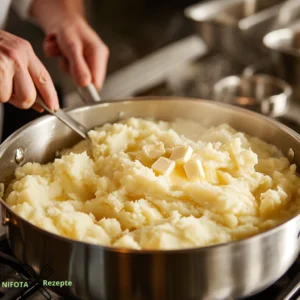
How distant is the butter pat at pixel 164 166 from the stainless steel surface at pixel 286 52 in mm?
1046

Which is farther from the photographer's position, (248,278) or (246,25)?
(246,25)

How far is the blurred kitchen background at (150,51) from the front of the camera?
228 cm

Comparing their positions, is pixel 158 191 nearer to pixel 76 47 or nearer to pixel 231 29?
pixel 76 47

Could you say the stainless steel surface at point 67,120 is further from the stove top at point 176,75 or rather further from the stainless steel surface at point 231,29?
the stainless steel surface at point 231,29

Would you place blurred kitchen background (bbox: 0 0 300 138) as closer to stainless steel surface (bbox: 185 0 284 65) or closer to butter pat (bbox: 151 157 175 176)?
stainless steel surface (bbox: 185 0 284 65)

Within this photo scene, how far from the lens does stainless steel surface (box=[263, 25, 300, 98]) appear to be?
2.02 meters

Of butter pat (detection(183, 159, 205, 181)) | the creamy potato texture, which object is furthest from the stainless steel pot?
butter pat (detection(183, 159, 205, 181))

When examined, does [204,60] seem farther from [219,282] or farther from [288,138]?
[219,282]

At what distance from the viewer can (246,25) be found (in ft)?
7.36

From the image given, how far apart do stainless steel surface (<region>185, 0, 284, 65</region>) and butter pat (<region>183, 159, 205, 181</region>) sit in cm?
121

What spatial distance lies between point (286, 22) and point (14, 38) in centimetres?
161

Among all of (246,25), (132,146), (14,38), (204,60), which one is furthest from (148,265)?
(204,60)

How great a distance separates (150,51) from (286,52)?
94cm

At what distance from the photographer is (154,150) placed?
4.08 feet
